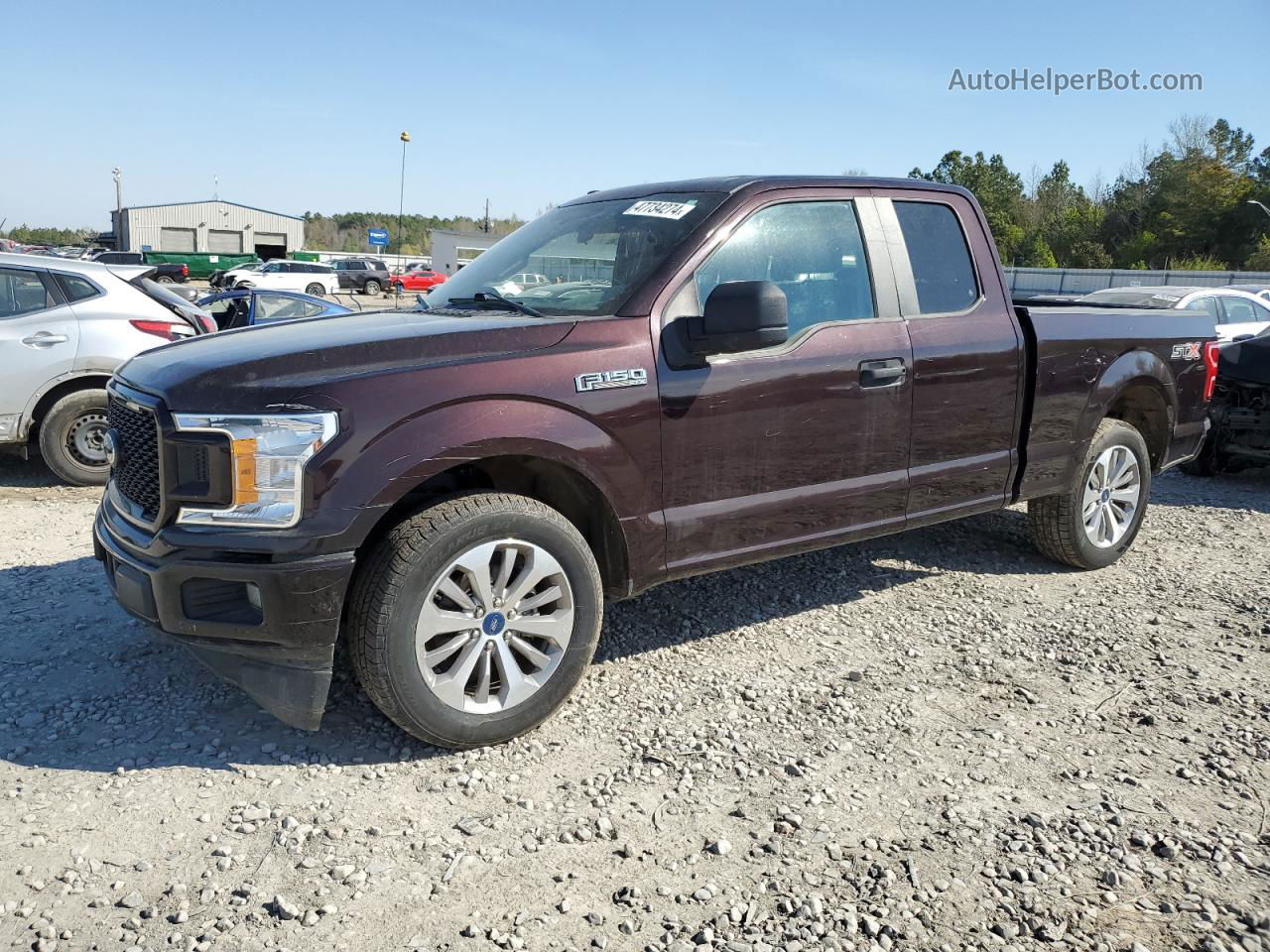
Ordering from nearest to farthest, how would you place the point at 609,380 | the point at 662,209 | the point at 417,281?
the point at 609,380, the point at 662,209, the point at 417,281

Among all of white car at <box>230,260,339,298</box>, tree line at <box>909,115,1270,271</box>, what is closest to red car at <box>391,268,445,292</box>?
white car at <box>230,260,339,298</box>

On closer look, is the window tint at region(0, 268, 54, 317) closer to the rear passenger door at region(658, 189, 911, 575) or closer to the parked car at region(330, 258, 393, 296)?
the rear passenger door at region(658, 189, 911, 575)

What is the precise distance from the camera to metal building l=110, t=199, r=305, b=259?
7200cm

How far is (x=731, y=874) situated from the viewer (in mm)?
2666

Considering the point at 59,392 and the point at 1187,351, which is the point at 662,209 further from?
the point at 59,392

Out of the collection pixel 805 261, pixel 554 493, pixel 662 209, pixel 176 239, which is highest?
pixel 176 239

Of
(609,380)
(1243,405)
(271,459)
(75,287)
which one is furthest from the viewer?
(1243,405)

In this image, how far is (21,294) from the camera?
23.2ft

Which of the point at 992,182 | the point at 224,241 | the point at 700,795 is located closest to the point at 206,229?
the point at 224,241

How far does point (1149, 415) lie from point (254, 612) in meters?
5.00

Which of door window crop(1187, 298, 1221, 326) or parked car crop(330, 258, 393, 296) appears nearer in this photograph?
door window crop(1187, 298, 1221, 326)

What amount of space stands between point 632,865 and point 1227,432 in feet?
24.5

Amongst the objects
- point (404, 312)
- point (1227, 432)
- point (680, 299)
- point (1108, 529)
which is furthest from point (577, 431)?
point (1227, 432)

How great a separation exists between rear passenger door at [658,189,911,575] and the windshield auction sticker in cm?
22
